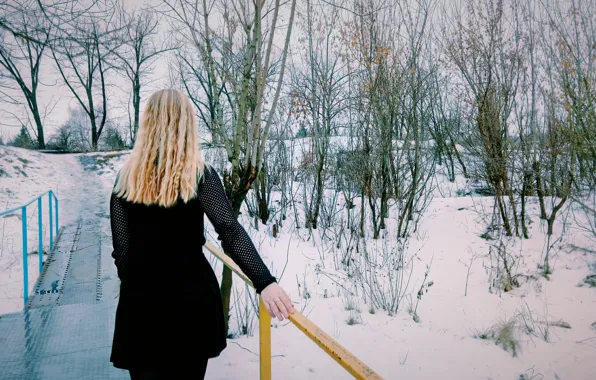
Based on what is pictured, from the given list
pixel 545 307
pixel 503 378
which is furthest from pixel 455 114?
pixel 503 378

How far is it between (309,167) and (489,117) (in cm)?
453

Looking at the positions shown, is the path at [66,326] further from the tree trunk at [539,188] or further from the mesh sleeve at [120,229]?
the tree trunk at [539,188]

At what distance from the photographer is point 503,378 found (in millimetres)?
3584

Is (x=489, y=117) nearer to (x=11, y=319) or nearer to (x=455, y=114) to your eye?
(x=11, y=319)

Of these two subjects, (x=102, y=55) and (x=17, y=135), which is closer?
(x=102, y=55)

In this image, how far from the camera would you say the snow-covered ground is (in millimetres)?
3711

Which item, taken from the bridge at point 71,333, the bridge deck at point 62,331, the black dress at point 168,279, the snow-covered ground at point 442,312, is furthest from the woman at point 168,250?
the snow-covered ground at point 442,312

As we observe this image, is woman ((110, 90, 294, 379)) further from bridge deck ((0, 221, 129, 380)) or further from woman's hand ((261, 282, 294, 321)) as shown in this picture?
bridge deck ((0, 221, 129, 380))

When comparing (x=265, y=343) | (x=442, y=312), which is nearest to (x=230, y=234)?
(x=265, y=343)

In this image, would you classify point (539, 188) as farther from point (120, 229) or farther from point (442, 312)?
point (120, 229)

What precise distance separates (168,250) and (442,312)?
458 cm

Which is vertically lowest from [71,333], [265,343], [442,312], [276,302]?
[442,312]

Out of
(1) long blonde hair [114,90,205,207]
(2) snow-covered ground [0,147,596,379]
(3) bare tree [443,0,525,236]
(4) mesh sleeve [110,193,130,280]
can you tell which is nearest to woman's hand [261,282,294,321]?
(1) long blonde hair [114,90,205,207]

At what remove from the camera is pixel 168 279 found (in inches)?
50.6
